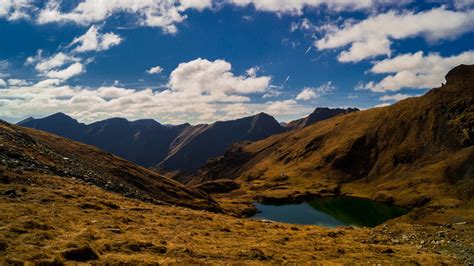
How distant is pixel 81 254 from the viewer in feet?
68.0

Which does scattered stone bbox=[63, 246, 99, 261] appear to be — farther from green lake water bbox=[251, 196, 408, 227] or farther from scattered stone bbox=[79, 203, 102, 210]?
green lake water bbox=[251, 196, 408, 227]

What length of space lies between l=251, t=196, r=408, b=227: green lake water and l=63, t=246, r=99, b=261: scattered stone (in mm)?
113281

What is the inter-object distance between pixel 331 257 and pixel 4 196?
99.5ft

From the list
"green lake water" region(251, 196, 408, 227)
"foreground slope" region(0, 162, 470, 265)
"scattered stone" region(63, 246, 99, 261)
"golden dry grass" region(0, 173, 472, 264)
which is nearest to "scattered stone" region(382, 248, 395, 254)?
"golden dry grass" region(0, 173, 472, 264)

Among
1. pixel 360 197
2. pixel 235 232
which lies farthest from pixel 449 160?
pixel 235 232

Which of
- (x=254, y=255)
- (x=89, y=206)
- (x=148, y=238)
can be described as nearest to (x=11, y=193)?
(x=89, y=206)

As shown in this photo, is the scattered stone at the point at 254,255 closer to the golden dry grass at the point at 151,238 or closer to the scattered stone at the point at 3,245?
the golden dry grass at the point at 151,238

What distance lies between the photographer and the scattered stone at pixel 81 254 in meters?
20.4

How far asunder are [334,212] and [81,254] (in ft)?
469

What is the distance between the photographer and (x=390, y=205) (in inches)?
6334

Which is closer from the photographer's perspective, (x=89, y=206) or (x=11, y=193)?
(x=11, y=193)

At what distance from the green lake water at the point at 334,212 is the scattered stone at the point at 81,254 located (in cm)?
11328

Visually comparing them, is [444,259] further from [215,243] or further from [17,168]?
[17,168]

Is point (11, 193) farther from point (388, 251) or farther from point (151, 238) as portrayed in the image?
point (388, 251)
